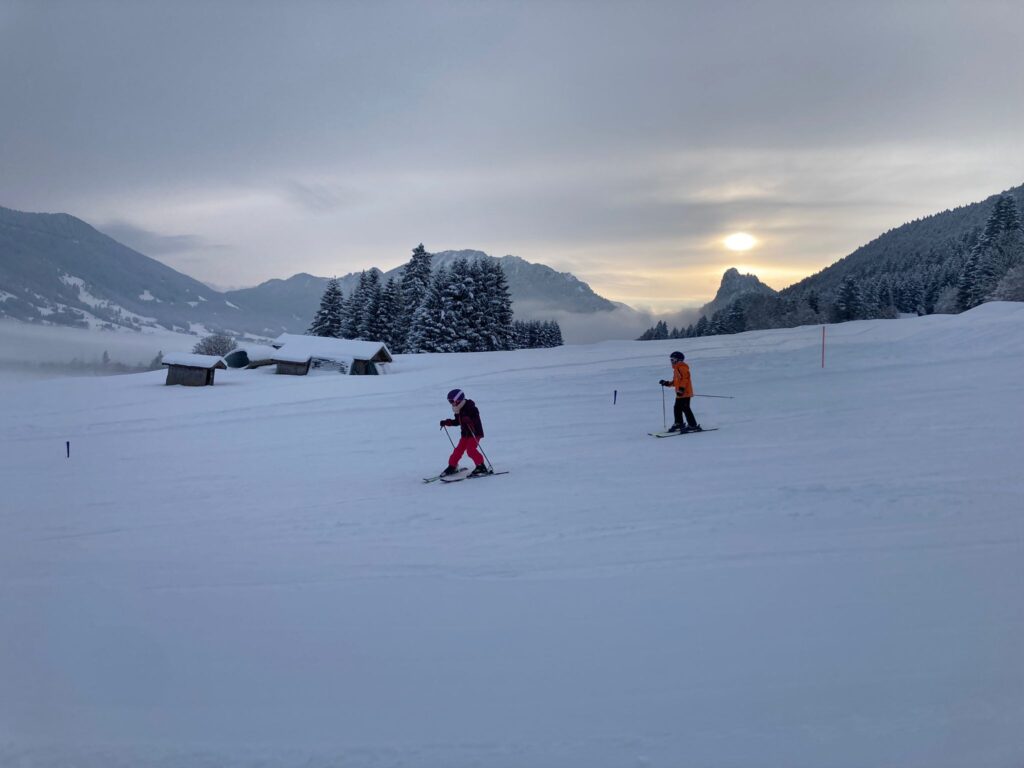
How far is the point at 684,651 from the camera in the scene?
4.51 meters

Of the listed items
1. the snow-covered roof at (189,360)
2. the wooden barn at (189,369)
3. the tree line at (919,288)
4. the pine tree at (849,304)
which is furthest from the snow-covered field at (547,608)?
the pine tree at (849,304)

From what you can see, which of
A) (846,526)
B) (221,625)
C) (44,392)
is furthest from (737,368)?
(44,392)

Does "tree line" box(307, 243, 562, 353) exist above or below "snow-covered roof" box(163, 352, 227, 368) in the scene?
above

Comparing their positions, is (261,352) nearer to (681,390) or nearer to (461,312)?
(461,312)

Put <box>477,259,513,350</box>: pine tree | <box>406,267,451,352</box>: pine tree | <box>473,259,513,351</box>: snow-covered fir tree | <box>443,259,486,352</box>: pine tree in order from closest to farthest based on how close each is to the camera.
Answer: <box>406,267,451,352</box>: pine tree, <box>443,259,486,352</box>: pine tree, <box>473,259,513,351</box>: snow-covered fir tree, <box>477,259,513,350</box>: pine tree

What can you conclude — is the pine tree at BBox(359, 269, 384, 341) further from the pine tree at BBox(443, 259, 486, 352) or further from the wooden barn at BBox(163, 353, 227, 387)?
the wooden barn at BBox(163, 353, 227, 387)

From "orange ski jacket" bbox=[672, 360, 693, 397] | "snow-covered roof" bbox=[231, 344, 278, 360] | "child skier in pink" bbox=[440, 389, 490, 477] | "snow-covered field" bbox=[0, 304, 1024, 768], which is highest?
"snow-covered roof" bbox=[231, 344, 278, 360]

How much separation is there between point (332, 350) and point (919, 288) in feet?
290

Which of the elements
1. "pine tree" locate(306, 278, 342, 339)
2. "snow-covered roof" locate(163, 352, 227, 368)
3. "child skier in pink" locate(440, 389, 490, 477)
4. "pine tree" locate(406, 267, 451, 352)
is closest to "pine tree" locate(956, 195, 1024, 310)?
"pine tree" locate(406, 267, 451, 352)

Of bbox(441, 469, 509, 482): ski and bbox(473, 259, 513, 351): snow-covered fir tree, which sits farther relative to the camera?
bbox(473, 259, 513, 351): snow-covered fir tree

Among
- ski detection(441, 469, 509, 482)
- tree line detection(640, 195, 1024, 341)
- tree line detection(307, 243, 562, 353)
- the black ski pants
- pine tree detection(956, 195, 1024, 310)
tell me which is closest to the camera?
ski detection(441, 469, 509, 482)

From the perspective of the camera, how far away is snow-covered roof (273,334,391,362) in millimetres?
43125

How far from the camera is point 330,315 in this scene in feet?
190

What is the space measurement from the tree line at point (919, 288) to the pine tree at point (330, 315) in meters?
32.5
